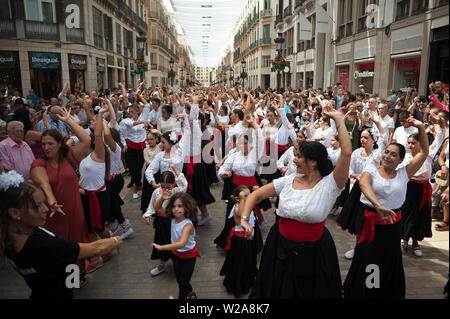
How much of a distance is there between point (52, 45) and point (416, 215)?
63.7ft

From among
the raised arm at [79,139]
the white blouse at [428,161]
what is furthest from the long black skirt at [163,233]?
the white blouse at [428,161]

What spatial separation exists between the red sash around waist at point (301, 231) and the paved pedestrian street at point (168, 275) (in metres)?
1.57

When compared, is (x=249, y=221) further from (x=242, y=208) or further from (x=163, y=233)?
(x=163, y=233)

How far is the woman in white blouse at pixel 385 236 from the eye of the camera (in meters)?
3.46

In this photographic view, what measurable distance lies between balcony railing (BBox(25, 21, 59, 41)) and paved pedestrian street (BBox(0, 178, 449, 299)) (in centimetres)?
1647

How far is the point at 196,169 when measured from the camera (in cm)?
604

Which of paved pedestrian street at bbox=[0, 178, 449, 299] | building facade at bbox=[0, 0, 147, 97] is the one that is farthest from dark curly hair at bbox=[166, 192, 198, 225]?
building facade at bbox=[0, 0, 147, 97]

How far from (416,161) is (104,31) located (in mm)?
24575

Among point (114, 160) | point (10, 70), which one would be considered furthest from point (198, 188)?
point (10, 70)

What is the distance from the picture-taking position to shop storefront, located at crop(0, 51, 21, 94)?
16594mm

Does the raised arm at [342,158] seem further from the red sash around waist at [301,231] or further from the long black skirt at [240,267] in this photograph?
the long black skirt at [240,267]
